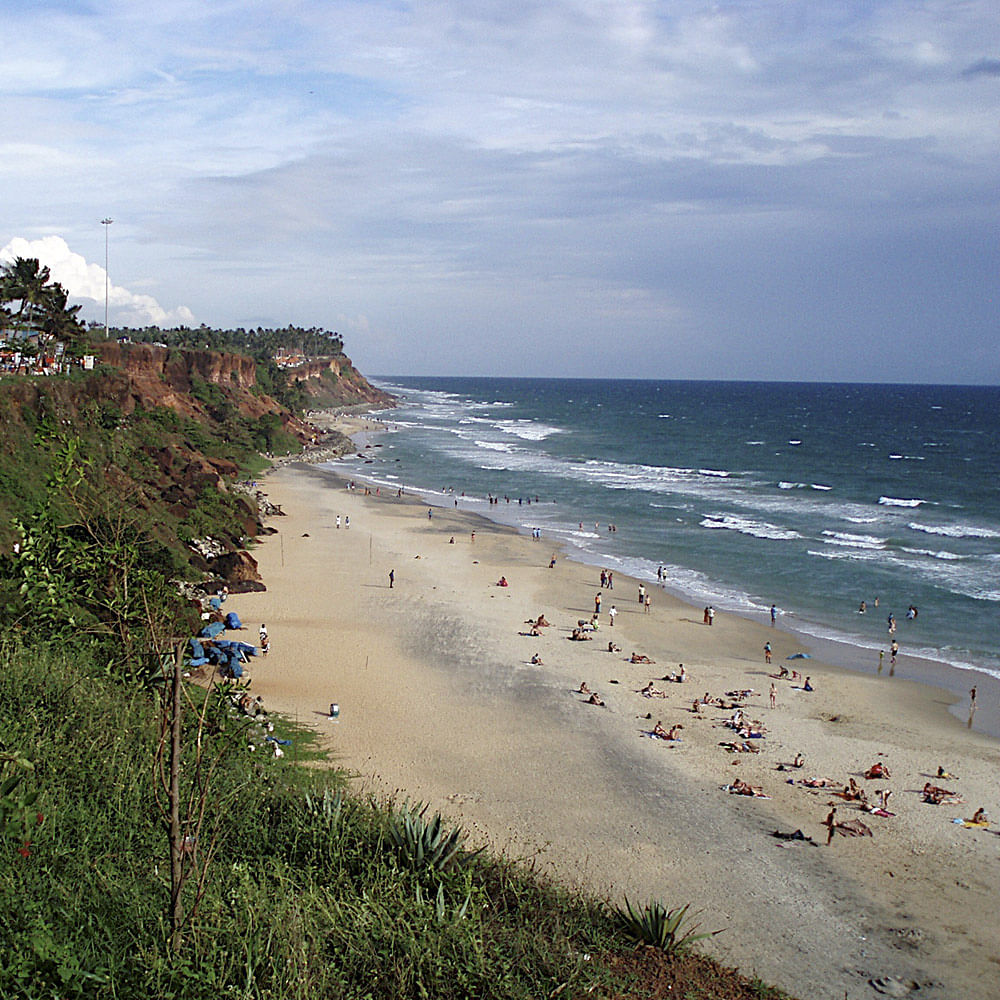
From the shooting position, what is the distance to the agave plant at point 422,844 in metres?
9.91

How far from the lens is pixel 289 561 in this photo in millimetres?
38062

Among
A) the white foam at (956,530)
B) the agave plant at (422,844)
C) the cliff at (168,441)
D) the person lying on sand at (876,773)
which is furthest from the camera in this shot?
the white foam at (956,530)

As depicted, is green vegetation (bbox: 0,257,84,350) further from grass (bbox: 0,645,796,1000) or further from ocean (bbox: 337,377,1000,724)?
grass (bbox: 0,645,796,1000)

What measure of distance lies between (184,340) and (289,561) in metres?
78.0

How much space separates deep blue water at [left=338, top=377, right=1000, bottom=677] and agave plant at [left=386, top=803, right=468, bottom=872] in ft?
73.4

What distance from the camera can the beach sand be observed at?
1405 centimetres

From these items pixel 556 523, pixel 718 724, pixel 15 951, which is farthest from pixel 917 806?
pixel 556 523

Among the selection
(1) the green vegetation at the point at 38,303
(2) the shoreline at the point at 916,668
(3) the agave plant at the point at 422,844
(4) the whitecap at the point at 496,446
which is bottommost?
(2) the shoreline at the point at 916,668

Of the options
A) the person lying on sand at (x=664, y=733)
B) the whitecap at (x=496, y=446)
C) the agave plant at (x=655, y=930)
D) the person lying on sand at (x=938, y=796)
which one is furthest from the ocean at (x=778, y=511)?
the agave plant at (x=655, y=930)

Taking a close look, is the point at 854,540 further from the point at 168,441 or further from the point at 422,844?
the point at 422,844

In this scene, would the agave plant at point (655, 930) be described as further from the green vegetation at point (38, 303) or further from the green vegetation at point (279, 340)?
the green vegetation at point (279, 340)

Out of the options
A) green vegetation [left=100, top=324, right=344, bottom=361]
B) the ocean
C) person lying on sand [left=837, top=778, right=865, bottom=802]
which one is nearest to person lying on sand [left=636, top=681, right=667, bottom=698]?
person lying on sand [left=837, top=778, right=865, bottom=802]

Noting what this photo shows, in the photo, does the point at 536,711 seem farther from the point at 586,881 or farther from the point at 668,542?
the point at 668,542

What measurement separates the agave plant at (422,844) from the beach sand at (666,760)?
13.9 ft
